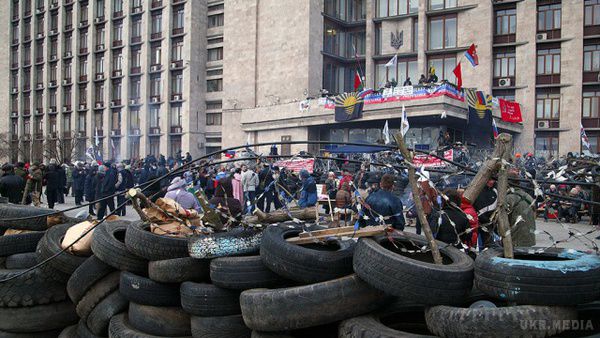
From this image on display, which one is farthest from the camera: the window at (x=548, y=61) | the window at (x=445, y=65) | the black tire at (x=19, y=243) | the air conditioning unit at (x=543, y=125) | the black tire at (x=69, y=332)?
the window at (x=445, y=65)

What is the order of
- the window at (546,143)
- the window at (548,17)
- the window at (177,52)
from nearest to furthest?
the window at (546,143) → the window at (548,17) → the window at (177,52)

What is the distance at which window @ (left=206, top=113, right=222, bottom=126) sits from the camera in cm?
5197

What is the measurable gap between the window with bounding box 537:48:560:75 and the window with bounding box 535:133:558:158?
4.67 m

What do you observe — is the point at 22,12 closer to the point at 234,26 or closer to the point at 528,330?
the point at 234,26

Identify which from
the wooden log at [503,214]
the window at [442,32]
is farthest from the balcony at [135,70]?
the wooden log at [503,214]

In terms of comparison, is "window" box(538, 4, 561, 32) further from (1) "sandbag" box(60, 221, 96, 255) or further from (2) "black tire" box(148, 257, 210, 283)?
(2) "black tire" box(148, 257, 210, 283)

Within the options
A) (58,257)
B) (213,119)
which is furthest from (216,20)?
(58,257)

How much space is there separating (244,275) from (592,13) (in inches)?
1550

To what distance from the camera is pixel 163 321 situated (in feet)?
16.8

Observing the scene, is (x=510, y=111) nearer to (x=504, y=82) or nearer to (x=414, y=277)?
(x=504, y=82)

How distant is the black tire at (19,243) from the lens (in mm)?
6777

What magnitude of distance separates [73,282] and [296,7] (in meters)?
39.1

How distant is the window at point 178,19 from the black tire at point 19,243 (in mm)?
49124

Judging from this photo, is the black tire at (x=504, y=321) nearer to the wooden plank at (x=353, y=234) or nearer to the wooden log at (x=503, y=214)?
the wooden log at (x=503, y=214)
